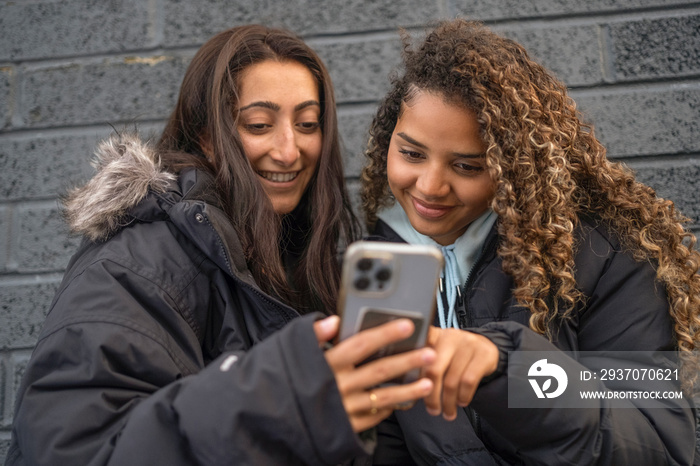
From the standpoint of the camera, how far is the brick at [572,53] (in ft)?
7.12

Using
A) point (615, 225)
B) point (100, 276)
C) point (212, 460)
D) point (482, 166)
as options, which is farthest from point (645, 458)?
point (100, 276)

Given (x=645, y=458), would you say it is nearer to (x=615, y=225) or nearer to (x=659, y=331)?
(x=659, y=331)

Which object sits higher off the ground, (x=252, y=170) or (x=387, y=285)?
(x=252, y=170)

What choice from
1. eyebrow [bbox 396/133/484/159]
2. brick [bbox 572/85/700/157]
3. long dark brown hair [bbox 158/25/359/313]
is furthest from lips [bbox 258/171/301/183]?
brick [bbox 572/85/700/157]

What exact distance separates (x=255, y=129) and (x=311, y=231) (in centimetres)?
40

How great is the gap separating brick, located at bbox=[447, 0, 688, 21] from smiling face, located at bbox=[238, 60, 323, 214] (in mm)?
740

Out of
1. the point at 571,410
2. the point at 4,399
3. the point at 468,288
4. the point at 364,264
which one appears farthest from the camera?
the point at 4,399

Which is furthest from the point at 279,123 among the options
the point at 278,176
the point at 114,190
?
the point at 114,190

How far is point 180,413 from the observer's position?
3.22 ft

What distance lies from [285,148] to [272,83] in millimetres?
219

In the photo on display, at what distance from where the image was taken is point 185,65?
2.30 metres

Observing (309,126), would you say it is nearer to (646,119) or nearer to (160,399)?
(160,399)

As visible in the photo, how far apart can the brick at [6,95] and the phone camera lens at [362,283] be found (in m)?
2.09

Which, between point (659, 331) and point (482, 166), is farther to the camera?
point (482, 166)
